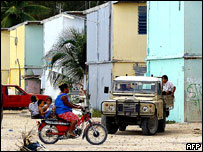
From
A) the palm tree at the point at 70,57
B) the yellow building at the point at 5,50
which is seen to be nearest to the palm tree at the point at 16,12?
the yellow building at the point at 5,50

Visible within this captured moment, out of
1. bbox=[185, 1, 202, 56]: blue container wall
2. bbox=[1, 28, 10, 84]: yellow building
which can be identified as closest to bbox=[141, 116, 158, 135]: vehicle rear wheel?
bbox=[185, 1, 202, 56]: blue container wall

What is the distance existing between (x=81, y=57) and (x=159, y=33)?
34.3 feet

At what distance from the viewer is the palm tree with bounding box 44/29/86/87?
37.3 m

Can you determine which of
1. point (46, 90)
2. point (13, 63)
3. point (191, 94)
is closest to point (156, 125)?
point (191, 94)

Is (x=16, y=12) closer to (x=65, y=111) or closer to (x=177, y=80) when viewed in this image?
(x=177, y=80)

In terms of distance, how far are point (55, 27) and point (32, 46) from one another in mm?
7249

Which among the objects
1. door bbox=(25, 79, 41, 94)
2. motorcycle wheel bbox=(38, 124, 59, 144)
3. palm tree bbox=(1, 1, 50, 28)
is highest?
palm tree bbox=(1, 1, 50, 28)

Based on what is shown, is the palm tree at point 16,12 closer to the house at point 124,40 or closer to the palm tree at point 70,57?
the palm tree at point 70,57

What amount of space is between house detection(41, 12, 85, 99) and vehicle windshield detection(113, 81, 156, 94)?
722 inches

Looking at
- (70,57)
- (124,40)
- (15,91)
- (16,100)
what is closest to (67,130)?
(124,40)

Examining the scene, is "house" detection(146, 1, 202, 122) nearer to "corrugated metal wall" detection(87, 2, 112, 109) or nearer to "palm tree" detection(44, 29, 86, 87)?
"corrugated metal wall" detection(87, 2, 112, 109)

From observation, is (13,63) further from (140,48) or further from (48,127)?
(48,127)

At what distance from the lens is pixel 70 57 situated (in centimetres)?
3734

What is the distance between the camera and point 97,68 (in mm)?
36875
